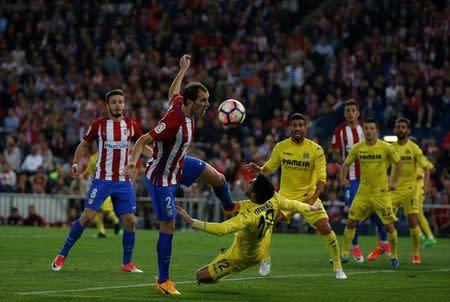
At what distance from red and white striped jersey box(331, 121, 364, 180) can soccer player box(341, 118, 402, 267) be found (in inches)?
56.4

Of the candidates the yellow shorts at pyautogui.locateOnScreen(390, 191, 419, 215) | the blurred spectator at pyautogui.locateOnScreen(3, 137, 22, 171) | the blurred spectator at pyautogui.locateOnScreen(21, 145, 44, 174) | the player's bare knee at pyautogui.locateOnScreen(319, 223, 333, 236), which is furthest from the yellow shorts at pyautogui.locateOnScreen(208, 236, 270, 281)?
the blurred spectator at pyautogui.locateOnScreen(3, 137, 22, 171)

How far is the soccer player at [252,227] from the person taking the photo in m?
12.9

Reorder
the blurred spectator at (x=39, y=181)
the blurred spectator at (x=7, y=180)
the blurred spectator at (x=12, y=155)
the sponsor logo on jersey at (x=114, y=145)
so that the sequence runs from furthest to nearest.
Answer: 1. the blurred spectator at (x=12, y=155)
2. the blurred spectator at (x=7, y=180)
3. the blurred spectator at (x=39, y=181)
4. the sponsor logo on jersey at (x=114, y=145)

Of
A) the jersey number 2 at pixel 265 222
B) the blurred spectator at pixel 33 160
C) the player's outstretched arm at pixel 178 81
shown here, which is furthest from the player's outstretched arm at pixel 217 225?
the blurred spectator at pixel 33 160

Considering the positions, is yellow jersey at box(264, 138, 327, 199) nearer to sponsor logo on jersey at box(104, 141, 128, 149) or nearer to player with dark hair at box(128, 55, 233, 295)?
sponsor logo on jersey at box(104, 141, 128, 149)

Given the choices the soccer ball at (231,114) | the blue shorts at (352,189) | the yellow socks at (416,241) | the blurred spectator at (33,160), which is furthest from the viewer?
the blurred spectator at (33,160)

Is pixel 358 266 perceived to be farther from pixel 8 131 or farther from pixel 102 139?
pixel 8 131

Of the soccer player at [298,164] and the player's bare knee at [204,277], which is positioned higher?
the soccer player at [298,164]

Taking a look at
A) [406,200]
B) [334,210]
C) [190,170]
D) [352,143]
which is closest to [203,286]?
[190,170]

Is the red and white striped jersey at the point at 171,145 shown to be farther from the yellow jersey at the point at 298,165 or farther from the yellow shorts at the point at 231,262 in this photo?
the yellow jersey at the point at 298,165

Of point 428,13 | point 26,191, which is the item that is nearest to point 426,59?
point 428,13

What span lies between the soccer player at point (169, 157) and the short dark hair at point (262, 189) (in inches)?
37.9

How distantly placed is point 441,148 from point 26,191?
12.0 metres

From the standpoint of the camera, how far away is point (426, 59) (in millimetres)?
31656
